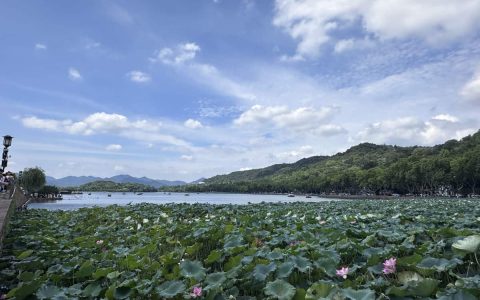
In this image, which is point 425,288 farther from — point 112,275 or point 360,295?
Answer: point 112,275

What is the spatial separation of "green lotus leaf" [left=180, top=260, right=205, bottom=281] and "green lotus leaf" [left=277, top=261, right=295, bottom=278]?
76 centimetres

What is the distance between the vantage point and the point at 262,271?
3.73 meters

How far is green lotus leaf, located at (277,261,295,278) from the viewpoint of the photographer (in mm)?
3629

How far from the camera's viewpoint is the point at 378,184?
103438 mm

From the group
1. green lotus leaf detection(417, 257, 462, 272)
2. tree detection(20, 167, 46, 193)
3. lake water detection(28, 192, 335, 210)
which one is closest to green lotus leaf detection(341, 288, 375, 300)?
green lotus leaf detection(417, 257, 462, 272)

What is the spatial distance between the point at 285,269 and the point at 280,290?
0.71 metres

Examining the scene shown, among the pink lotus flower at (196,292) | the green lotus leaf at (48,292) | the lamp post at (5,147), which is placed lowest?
the green lotus leaf at (48,292)

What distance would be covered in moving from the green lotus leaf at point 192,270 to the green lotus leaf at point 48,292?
1.12m

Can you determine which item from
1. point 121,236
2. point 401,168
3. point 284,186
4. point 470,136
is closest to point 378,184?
point 401,168

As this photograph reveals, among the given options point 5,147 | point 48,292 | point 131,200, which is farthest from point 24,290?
point 131,200

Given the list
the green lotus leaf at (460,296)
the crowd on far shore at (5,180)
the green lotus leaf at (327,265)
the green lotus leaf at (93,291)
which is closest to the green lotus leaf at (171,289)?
the green lotus leaf at (93,291)

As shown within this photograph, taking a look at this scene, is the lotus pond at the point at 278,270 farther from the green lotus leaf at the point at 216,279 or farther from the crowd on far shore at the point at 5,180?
the crowd on far shore at the point at 5,180

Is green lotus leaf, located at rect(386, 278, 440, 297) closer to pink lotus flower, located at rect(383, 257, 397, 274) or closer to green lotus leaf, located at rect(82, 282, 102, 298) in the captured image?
pink lotus flower, located at rect(383, 257, 397, 274)

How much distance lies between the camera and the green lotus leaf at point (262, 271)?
3627mm
